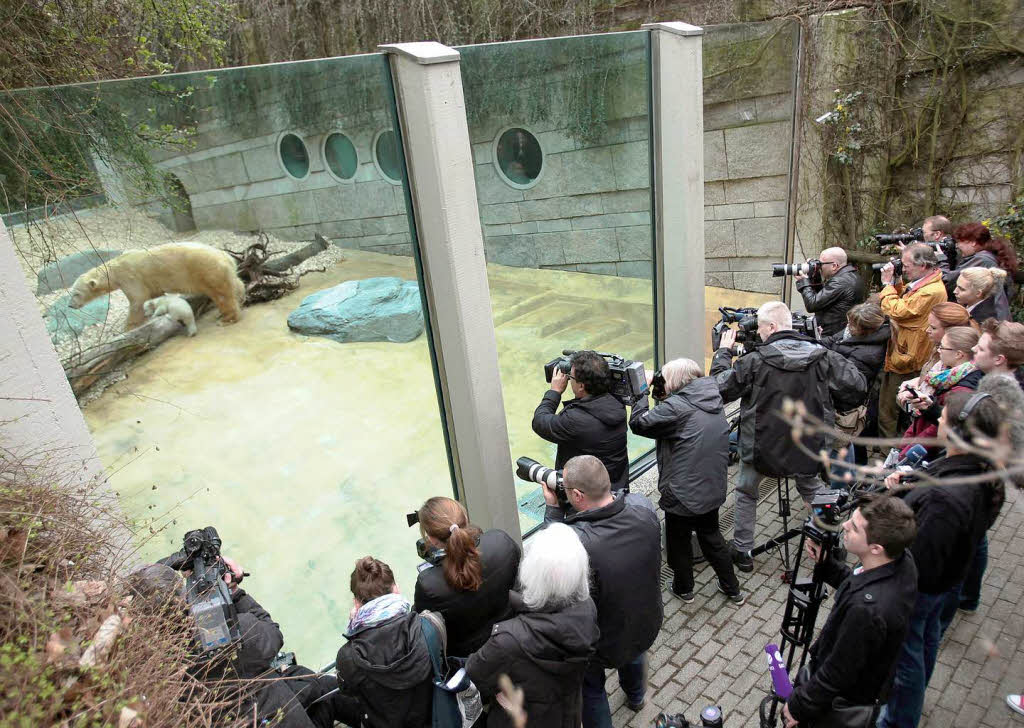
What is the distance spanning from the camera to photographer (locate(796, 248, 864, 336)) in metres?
5.35

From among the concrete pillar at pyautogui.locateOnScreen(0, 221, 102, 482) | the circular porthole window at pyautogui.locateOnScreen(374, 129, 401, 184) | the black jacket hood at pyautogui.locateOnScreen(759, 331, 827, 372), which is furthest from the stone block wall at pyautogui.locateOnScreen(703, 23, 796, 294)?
the concrete pillar at pyautogui.locateOnScreen(0, 221, 102, 482)

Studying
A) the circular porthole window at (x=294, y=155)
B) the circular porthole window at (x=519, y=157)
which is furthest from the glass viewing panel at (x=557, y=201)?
the circular porthole window at (x=294, y=155)

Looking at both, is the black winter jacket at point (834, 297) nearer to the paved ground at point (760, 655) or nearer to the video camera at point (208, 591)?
the paved ground at point (760, 655)

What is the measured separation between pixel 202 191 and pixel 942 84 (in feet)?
23.7

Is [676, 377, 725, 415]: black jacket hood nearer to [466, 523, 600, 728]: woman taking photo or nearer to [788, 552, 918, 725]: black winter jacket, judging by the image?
[788, 552, 918, 725]: black winter jacket

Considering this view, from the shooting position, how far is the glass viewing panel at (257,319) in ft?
9.95

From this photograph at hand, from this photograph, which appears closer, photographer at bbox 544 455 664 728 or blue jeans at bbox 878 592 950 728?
photographer at bbox 544 455 664 728

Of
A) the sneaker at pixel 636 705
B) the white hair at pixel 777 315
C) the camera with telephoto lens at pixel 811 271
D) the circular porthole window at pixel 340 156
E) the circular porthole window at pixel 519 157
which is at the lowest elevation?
the sneaker at pixel 636 705

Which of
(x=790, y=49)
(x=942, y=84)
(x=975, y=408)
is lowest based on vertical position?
(x=975, y=408)

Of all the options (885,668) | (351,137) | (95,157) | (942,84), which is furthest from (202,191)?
(942,84)

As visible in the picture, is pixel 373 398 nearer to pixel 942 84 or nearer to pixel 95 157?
pixel 95 157

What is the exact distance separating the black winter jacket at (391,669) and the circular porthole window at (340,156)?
2370 mm

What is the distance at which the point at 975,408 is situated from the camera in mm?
2914

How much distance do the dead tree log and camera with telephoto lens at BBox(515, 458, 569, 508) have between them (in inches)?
74.4
